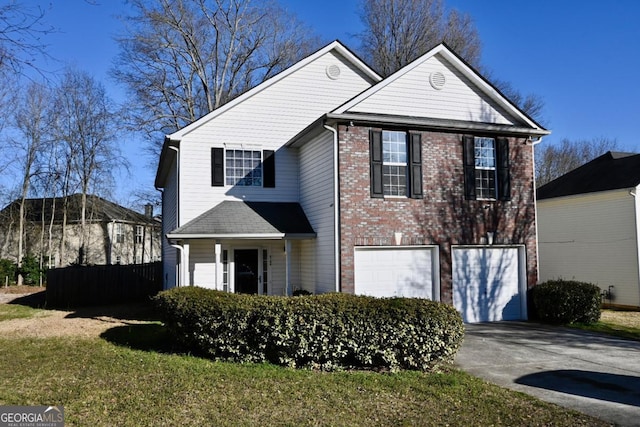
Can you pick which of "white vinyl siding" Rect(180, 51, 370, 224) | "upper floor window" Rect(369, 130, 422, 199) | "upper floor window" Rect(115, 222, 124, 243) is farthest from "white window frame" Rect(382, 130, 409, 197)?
"upper floor window" Rect(115, 222, 124, 243)

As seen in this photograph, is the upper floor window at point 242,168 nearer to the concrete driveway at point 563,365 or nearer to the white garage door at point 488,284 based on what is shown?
the white garage door at point 488,284

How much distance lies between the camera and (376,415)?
6336 mm

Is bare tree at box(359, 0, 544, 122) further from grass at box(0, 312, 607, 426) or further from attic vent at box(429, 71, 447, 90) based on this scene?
grass at box(0, 312, 607, 426)

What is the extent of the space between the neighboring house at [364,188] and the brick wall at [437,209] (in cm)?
4

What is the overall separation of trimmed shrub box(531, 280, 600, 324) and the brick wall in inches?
34.1

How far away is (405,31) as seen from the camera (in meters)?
32.0

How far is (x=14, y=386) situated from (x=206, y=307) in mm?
3240

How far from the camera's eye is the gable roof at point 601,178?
18953 mm

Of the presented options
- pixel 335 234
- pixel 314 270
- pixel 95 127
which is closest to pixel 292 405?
pixel 335 234

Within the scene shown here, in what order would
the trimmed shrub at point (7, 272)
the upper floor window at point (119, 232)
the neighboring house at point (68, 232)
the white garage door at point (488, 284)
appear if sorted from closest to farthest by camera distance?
1. the white garage door at point (488, 284)
2. the trimmed shrub at point (7, 272)
3. the neighboring house at point (68, 232)
4. the upper floor window at point (119, 232)

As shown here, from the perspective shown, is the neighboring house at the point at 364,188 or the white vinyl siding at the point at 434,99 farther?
the white vinyl siding at the point at 434,99

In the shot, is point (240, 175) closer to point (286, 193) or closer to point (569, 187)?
point (286, 193)

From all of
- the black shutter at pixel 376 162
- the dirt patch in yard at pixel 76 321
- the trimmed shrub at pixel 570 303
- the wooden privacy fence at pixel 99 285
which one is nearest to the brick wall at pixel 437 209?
the black shutter at pixel 376 162

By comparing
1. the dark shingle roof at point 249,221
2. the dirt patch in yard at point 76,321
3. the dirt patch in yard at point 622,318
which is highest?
the dark shingle roof at point 249,221
